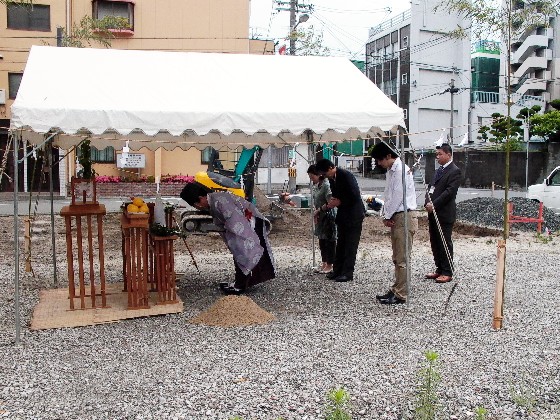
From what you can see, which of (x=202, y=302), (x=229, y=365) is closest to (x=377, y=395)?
(x=229, y=365)

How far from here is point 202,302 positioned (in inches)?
261

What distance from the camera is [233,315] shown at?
579 cm

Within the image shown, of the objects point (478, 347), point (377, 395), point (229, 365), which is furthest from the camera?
point (478, 347)

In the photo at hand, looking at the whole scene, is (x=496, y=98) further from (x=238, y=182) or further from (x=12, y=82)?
(x=238, y=182)

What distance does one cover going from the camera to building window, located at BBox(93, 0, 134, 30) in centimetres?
2306

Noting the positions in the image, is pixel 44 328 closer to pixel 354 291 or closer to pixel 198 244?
pixel 354 291

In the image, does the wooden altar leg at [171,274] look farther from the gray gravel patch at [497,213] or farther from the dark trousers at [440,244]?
the gray gravel patch at [497,213]

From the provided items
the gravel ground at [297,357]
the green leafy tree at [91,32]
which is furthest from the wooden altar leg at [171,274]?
the green leafy tree at [91,32]

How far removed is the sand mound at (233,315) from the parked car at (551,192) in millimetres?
12540

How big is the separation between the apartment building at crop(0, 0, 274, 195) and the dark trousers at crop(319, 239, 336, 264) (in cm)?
1411

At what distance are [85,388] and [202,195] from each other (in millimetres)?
2777

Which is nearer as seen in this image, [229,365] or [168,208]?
[229,365]

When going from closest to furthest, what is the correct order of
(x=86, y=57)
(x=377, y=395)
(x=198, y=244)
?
(x=377, y=395)
(x=86, y=57)
(x=198, y=244)

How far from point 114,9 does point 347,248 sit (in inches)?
748
